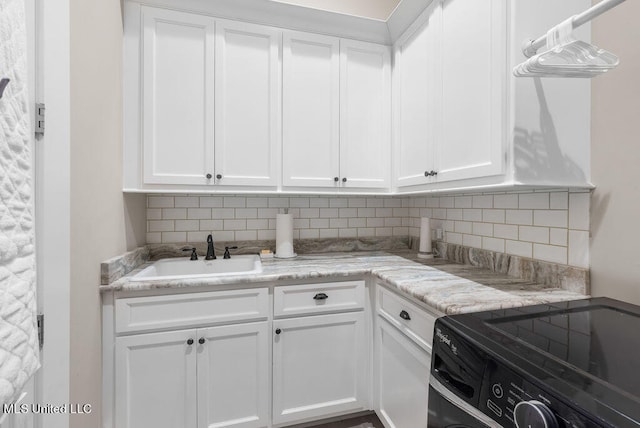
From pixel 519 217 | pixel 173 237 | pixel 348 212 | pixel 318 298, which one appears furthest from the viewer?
pixel 348 212

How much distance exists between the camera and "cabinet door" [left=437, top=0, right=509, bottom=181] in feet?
3.51

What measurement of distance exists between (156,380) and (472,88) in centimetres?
192

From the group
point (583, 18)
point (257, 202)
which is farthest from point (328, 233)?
point (583, 18)

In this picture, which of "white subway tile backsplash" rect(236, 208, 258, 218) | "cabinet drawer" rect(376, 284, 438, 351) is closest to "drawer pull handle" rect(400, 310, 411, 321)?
"cabinet drawer" rect(376, 284, 438, 351)

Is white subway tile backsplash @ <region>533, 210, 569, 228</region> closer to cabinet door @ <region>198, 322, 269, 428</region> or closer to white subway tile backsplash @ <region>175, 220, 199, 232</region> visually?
cabinet door @ <region>198, 322, 269, 428</region>

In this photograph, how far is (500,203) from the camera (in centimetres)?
152

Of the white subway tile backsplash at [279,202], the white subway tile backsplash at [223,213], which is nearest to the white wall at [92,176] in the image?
the white subway tile backsplash at [223,213]

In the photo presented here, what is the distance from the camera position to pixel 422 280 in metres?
1.34

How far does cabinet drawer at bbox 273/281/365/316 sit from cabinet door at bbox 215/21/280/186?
0.65 m

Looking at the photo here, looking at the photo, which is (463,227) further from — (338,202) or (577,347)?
(577,347)

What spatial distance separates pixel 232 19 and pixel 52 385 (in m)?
1.85

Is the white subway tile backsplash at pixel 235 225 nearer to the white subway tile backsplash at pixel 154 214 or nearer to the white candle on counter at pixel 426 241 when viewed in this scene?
the white subway tile backsplash at pixel 154 214

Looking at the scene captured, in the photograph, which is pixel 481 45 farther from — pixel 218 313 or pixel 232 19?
pixel 218 313

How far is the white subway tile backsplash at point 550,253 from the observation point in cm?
123
